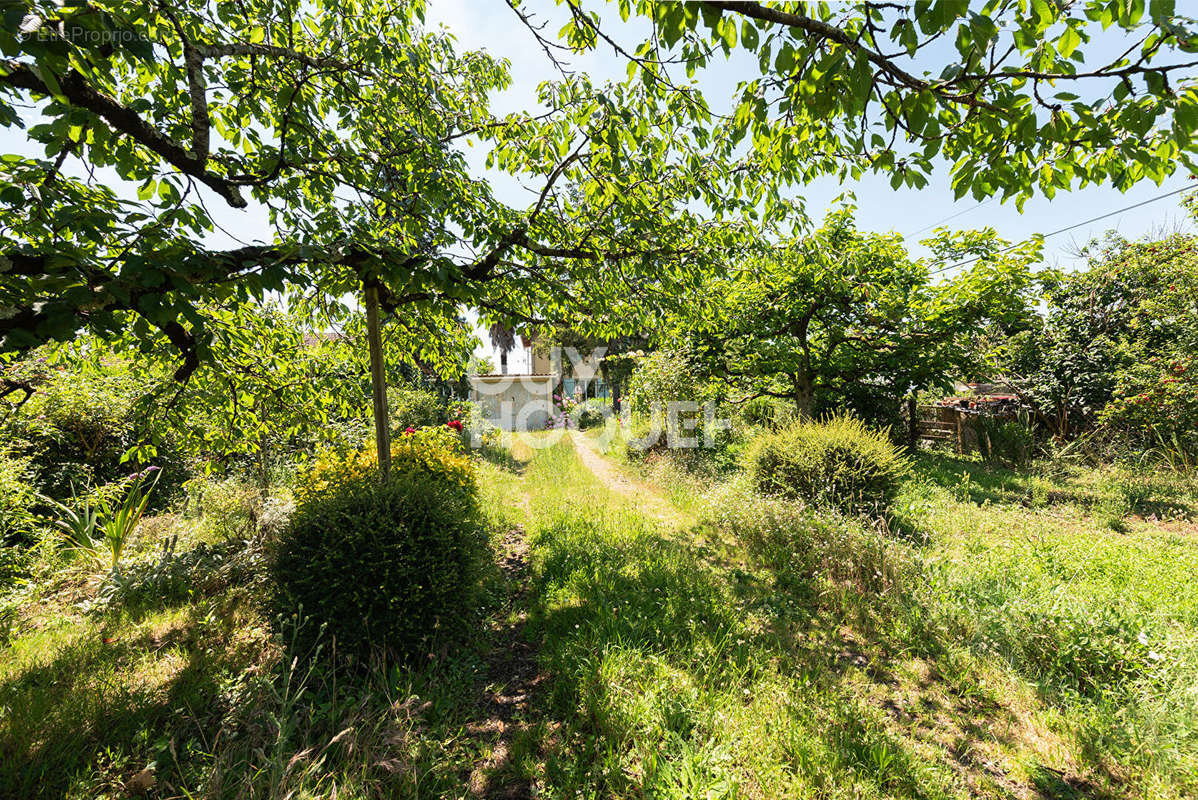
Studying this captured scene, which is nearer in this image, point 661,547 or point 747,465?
point 661,547

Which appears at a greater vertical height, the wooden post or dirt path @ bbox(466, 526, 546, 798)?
the wooden post

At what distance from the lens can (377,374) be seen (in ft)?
13.1

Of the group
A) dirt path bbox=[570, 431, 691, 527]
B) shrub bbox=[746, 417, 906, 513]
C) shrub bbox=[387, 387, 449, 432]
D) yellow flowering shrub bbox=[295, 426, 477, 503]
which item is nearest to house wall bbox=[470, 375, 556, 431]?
shrub bbox=[387, 387, 449, 432]

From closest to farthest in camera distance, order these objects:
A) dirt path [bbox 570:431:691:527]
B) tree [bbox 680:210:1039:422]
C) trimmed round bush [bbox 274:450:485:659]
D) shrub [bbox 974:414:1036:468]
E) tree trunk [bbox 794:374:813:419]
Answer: trimmed round bush [bbox 274:450:485:659]
dirt path [bbox 570:431:691:527]
tree [bbox 680:210:1039:422]
tree trunk [bbox 794:374:813:419]
shrub [bbox 974:414:1036:468]

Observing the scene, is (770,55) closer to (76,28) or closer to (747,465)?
(76,28)

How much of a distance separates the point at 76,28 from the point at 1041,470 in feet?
48.1

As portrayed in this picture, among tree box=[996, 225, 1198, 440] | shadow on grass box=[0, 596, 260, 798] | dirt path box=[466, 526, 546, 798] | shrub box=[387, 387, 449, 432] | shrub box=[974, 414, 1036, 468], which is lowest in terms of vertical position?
dirt path box=[466, 526, 546, 798]

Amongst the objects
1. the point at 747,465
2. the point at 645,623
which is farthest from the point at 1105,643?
the point at 747,465

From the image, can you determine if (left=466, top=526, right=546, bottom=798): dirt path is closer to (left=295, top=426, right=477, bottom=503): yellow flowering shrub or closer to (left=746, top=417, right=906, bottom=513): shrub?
(left=295, top=426, right=477, bottom=503): yellow flowering shrub

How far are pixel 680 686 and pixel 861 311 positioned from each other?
8.55 metres

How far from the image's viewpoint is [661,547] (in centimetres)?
527

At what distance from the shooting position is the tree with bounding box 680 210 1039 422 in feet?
24.3

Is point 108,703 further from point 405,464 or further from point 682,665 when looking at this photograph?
point 682,665

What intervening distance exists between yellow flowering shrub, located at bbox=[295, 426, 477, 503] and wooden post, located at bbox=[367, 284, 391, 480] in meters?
0.62
